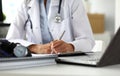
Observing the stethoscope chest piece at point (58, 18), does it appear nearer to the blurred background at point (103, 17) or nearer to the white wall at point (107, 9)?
the blurred background at point (103, 17)

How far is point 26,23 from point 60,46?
1.87ft

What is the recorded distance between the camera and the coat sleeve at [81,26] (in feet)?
5.35

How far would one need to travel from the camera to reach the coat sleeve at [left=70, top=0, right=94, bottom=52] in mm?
1631

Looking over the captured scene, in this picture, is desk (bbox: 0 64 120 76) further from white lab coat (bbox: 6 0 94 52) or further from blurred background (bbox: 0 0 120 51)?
blurred background (bbox: 0 0 120 51)

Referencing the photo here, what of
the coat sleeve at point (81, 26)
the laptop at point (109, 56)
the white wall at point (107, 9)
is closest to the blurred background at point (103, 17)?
the white wall at point (107, 9)

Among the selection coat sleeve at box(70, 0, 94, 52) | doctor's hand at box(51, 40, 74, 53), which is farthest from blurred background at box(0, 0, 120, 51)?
doctor's hand at box(51, 40, 74, 53)

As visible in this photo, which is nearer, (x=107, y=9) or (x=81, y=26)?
(x=81, y=26)

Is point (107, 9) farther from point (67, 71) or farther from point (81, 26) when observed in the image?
point (67, 71)

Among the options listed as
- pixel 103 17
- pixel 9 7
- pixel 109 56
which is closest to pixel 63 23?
pixel 109 56

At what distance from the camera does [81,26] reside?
1.70 metres

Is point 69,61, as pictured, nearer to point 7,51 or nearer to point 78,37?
point 7,51

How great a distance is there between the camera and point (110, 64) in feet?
2.87

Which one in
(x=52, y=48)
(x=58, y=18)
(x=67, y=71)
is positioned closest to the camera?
(x=67, y=71)

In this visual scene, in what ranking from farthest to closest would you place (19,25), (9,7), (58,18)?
(9,7)
(19,25)
(58,18)
